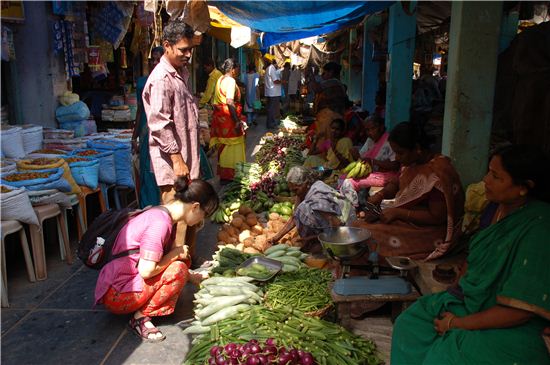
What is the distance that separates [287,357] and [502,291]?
1.14m

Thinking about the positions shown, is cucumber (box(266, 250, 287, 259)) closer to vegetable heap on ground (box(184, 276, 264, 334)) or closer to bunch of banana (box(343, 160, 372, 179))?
vegetable heap on ground (box(184, 276, 264, 334))

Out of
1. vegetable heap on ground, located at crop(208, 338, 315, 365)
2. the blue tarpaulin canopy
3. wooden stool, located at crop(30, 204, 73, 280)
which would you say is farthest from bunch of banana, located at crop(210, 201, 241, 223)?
vegetable heap on ground, located at crop(208, 338, 315, 365)

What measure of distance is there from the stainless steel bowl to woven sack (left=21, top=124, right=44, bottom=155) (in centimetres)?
416

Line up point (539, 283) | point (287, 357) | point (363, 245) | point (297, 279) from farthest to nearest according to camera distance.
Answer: point (297, 279) → point (363, 245) → point (287, 357) → point (539, 283)

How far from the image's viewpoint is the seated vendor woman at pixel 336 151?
6781mm

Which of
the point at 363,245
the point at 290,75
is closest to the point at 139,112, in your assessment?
the point at 363,245

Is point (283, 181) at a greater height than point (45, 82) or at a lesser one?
lesser

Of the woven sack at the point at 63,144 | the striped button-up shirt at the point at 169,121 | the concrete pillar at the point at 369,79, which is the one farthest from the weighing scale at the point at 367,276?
the concrete pillar at the point at 369,79

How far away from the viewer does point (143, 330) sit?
11.5 ft

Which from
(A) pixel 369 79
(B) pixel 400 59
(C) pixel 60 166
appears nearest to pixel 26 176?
(C) pixel 60 166

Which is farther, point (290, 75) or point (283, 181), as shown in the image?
point (290, 75)

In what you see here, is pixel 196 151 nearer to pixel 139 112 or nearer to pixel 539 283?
pixel 139 112

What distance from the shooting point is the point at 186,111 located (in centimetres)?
436

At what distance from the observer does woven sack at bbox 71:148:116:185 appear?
5.76 metres
